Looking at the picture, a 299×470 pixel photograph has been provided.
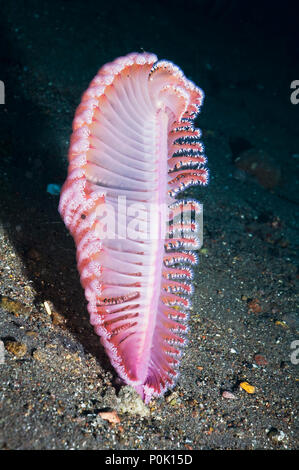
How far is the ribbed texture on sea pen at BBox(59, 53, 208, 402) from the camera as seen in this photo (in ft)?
6.40

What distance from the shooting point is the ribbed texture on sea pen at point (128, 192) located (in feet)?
6.40

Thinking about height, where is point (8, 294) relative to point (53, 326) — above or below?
above

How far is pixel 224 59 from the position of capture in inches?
484

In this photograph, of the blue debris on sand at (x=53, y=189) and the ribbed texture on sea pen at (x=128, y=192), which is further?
the blue debris on sand at (x=53, y=189)

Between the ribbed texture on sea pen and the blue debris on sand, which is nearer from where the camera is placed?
the ribbed texture on sea pen

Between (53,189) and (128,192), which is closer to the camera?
(128,192)

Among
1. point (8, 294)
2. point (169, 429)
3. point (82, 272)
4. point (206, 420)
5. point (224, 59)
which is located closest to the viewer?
point (82, 272)

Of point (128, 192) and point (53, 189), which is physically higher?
point (53, 189)

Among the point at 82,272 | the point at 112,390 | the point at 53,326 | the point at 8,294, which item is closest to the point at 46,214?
the point at 8,294

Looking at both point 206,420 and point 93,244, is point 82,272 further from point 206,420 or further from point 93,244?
point 206,420

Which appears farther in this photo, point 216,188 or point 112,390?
point 216,188

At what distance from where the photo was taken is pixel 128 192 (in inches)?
81.1

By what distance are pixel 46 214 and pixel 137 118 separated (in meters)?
1.89
